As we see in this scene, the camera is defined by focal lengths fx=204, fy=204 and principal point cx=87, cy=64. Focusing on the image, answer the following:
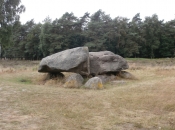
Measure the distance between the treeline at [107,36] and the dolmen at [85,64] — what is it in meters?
26.4

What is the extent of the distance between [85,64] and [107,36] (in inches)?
→ 1219

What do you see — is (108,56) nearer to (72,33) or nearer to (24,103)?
(24,103)

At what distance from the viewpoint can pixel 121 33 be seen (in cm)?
4447

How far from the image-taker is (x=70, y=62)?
39.1ft

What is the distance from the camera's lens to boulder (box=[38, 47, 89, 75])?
38.8 ft

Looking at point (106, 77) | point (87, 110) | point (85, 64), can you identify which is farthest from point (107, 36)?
point (87, 110)

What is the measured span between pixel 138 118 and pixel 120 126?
87cm

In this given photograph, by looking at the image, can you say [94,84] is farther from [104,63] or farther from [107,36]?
[107,36]

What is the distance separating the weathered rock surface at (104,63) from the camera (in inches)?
523

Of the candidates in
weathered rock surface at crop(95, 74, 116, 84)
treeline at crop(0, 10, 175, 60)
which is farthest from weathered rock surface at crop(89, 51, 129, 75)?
treeline at crop(0, 10, 175, 60)

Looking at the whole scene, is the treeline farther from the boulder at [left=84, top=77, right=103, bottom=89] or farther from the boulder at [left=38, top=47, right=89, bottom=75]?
the boulder at [left=84, top=77, right=103, bottom=89]

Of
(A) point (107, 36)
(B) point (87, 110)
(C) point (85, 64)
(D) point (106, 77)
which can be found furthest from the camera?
(A) point (107, 36)

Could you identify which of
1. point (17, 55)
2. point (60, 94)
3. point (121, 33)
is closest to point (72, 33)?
point (121, 33)

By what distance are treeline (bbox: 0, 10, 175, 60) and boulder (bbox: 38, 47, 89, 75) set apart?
1097 inches
